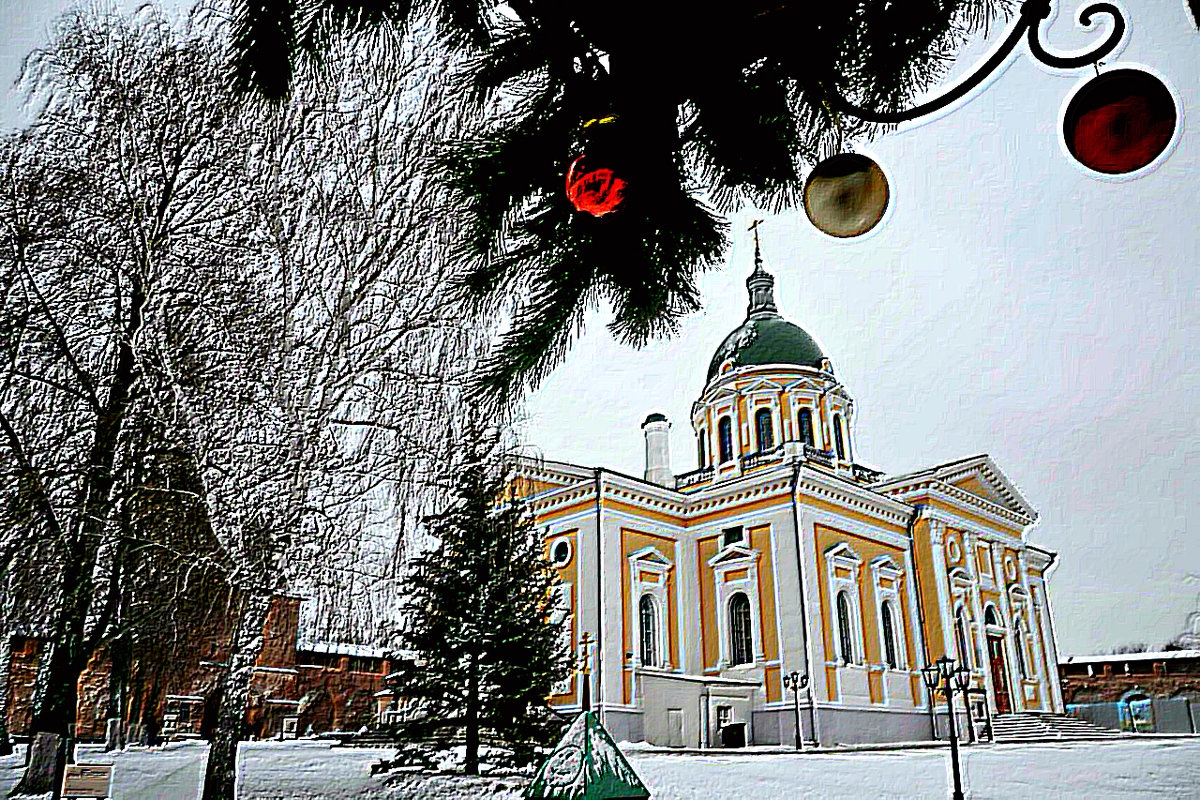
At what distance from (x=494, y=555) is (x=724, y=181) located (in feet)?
5.55

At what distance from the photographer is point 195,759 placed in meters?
1.91

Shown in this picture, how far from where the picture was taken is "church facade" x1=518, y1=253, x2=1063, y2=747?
1.96 metres

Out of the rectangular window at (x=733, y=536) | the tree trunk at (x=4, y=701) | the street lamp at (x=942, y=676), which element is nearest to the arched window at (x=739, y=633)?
the rectangular window at (x=733, y=536)

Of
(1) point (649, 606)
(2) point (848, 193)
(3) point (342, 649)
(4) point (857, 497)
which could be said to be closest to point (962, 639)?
(4) point (857, 497)

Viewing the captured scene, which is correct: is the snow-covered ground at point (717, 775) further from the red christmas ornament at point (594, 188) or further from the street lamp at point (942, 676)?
the red christmas ornament at point (594, 188)

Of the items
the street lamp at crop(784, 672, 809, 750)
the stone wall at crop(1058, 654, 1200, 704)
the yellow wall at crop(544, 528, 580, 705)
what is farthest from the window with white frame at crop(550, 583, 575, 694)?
the stone wall at crop(1058, 654, 1200, 704)

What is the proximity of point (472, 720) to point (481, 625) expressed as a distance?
0.74ft

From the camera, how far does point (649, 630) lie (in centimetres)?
256

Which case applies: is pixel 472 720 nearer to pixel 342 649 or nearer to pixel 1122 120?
pixel 342 649

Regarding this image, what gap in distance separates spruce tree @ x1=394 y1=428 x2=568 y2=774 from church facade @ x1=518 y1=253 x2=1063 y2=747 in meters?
0.11

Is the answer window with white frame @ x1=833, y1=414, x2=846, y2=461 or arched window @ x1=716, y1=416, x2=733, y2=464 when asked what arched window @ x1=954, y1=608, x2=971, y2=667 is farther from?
arched window @ x1=716, y1=416, x2=733, y2=464

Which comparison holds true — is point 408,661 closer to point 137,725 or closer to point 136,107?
point 137,725

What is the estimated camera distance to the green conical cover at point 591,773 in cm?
141

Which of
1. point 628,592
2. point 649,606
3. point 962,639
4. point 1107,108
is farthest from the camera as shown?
point 649,606
